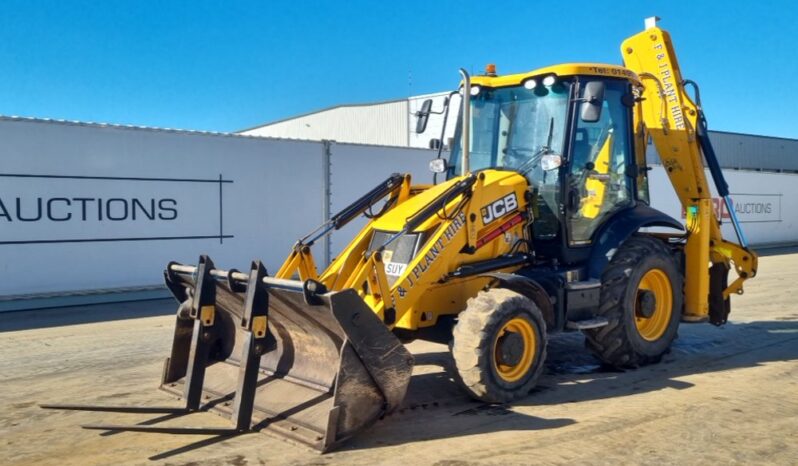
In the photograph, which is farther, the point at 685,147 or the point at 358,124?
the point at 358,124

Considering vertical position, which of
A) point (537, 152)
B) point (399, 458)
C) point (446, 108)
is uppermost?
point (446, 108)

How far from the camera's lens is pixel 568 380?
625 cm

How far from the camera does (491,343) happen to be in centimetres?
518

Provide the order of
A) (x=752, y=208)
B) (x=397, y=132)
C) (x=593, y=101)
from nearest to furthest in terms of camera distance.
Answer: (x=593, y=101), (x=397, y=132), (x=752, y=208)

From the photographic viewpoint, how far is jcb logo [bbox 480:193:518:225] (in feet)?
19.5

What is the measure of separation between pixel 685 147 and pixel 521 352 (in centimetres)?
351

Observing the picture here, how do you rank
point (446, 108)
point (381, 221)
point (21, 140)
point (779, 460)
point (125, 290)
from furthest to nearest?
1. point (125, 290)
2. point (21, 140)
3. point (446, 108)
4. point (381, 221)
5. point (779, 460)

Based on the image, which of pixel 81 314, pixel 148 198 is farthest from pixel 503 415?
pixel 148 198

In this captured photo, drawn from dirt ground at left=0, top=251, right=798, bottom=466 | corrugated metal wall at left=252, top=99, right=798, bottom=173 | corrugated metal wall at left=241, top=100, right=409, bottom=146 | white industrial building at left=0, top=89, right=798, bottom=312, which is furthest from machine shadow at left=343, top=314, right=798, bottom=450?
corrugated metal wall at left=241, top=100, right=409, bottom=146

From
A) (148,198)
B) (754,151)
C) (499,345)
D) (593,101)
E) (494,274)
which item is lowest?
(499,345)

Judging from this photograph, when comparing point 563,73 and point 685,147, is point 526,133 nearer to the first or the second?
point 563,73

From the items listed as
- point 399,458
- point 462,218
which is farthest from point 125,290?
point 399,458

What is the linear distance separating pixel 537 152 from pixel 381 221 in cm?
153

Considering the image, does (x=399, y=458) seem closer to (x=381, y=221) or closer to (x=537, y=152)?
(x=381, y=221)
